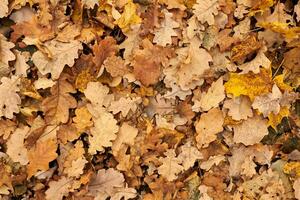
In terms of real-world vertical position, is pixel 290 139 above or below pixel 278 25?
below

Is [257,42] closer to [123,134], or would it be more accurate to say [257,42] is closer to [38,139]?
[123,134]

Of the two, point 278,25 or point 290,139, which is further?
point 290,139

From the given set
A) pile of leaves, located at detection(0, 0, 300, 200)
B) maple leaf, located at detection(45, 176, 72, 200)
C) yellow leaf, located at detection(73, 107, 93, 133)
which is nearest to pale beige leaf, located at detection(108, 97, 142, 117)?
pile of leaves, located at detection(0, 0, 300, 200)

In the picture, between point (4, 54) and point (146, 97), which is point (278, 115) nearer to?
point (146, 97)

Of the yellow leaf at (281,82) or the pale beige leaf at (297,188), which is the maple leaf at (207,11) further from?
the pale beige leaf at (297,188)

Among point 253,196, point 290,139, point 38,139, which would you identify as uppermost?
point 38,139

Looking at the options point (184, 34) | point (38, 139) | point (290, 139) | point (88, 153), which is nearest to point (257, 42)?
point (184, 34)
